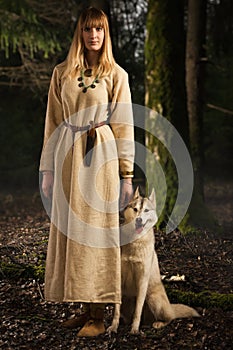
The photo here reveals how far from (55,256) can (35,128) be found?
16.3ft

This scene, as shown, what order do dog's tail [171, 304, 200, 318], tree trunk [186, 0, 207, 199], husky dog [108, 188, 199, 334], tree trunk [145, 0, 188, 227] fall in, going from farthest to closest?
1. tree trunk [186, 0, 207, 199]
2. tree trunk [145, 0, 188, 227]
3. dog's tail [171, 304, 200, 318]
4. husky dog [108, 188, 199, 334]

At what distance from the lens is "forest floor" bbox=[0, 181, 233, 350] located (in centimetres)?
318

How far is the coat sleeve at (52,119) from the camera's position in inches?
120

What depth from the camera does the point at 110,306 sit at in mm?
3521

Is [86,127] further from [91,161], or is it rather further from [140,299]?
[140,299]

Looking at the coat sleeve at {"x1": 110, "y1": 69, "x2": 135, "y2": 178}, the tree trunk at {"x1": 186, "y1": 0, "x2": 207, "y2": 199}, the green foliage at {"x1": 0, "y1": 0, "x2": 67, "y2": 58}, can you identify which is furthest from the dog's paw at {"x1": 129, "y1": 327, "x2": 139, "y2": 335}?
the green foliage at {"x1": 0, "y1": 0, "x2": 67, "y2": 58}

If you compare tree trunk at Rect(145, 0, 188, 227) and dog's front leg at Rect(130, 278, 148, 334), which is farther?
tree trunk at Rect(145, 0, 188, 227)

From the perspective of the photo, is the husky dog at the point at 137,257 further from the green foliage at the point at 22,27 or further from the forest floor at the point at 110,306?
the green foliage at the point at 22,27

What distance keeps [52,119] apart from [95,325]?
1043 mm

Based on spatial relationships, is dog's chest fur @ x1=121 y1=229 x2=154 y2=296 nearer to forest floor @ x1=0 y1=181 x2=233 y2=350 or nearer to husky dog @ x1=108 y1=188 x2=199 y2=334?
husky dog @ x1=108 y1=188 x2=199 y2=334

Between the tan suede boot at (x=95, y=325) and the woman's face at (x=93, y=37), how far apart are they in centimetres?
126

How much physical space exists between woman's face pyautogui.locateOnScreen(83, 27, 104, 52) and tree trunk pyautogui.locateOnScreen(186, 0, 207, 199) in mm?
2909

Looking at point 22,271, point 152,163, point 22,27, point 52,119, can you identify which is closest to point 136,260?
point 52,119

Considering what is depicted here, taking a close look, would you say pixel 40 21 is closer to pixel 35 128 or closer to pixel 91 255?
pixel 35 128
